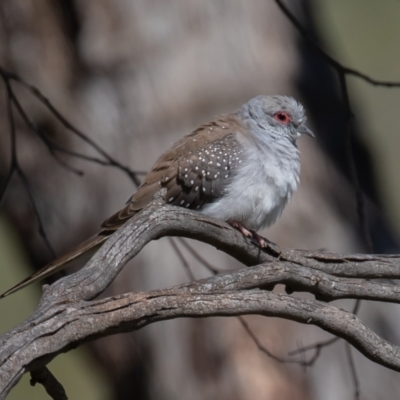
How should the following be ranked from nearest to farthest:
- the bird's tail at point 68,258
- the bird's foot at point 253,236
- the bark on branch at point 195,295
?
the bark on branch at point 195,295, the bird's foot at point 253,236, the bird's tail at point 68,258

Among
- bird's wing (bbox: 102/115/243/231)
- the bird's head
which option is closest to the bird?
bird's wing (bbox: 102/115/243/231)

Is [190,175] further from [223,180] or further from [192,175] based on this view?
[223,180]

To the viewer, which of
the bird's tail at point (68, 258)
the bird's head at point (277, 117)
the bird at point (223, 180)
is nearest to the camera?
the bird's tail at point (68, 258)

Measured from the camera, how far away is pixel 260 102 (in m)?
4.43

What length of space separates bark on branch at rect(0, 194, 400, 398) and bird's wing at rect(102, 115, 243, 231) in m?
0.73

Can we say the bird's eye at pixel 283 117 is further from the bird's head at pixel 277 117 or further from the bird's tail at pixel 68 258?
the bird's tail at pixel 68 258

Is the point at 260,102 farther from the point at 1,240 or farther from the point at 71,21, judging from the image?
the point at 1,240

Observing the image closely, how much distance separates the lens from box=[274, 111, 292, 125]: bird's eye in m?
4.40

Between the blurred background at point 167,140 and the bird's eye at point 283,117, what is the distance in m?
1.08

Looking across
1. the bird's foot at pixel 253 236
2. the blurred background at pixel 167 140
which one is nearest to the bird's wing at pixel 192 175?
the bird's foot at pixel 253 236

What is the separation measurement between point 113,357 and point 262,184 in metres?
2.17

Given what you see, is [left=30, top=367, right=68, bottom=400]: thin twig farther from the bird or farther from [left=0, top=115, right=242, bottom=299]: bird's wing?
[left=0, top=115, right=242, bottom=299]: bird's wing

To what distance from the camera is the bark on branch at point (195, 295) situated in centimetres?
241

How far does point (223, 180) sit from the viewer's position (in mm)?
3992
